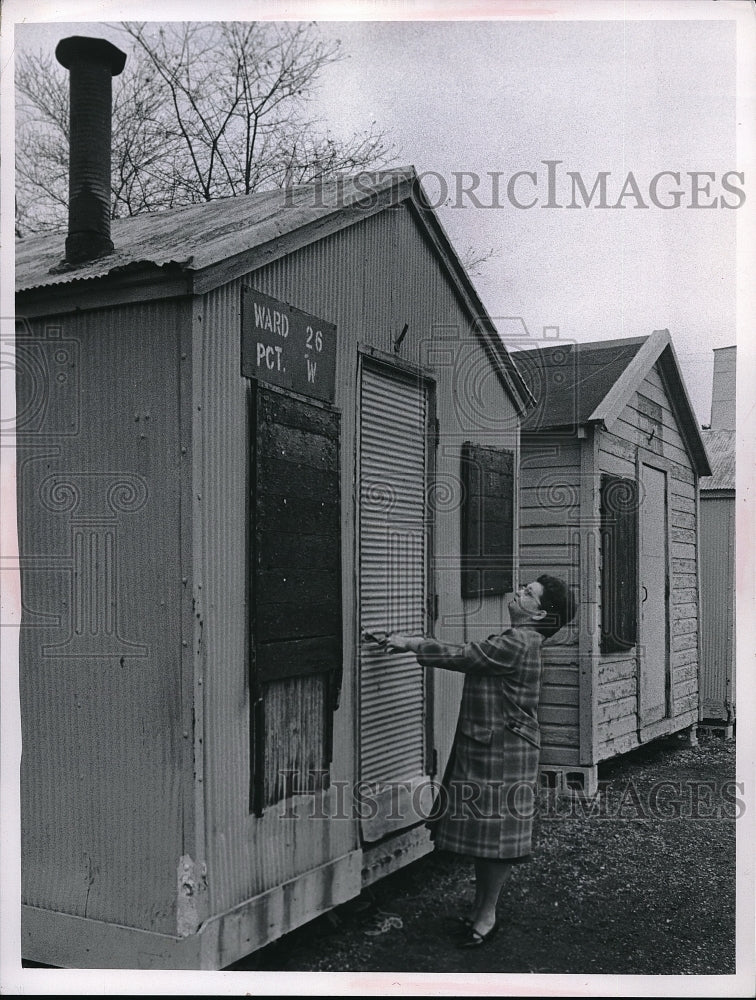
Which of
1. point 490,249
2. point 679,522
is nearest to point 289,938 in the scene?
point 490,249

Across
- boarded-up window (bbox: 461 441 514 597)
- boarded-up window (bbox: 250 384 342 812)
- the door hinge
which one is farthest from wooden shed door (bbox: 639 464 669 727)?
boarded-up window (bbox: 250 384 342 812)

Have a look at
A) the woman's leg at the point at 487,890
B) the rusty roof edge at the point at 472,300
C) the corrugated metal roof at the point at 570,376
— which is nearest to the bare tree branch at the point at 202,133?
the rusty roof edge at the point at 472,300

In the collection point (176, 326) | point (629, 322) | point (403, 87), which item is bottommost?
point (176, 326)

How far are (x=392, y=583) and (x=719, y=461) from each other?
18.6 ft

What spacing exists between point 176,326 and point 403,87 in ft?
5.80

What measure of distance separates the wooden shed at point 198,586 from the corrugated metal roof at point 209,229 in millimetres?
23

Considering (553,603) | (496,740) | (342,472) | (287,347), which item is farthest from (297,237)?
(496,740)

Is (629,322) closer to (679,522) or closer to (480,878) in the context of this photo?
(480,878)

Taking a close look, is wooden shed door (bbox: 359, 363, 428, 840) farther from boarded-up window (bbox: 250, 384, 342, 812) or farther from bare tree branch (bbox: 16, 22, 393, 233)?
bare tree branch (bbox: 16, 22, 393, 233)

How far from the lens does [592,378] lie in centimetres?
841

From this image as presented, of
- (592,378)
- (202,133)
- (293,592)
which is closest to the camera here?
(293,592)

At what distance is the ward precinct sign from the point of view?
4535 mm

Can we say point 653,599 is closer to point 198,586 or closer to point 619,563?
point 619,563

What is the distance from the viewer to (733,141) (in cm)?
478
